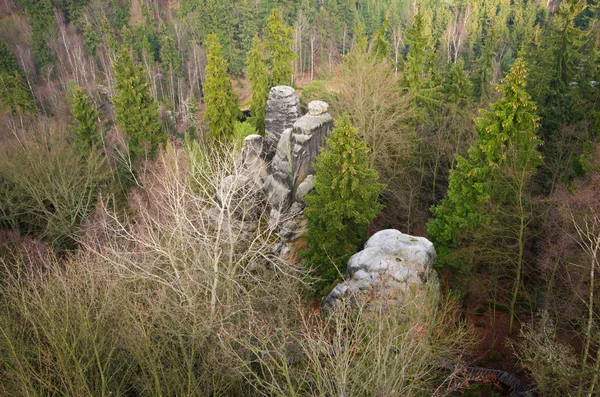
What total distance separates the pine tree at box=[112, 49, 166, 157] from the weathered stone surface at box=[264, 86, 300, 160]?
986 centimetres

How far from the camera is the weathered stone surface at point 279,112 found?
92.6 feet

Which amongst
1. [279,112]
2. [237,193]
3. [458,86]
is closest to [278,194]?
[237,193]

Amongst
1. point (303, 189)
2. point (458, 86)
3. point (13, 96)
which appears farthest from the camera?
point (13, 96)

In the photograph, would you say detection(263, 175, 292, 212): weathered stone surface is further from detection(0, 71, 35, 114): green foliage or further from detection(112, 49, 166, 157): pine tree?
detection(0, 71, 35, 114): green foliage

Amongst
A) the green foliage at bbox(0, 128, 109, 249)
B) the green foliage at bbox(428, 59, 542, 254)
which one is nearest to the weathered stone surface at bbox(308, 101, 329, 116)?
the green foliage at bbox(428, 59, 542, 254)

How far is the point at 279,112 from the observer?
28297 mm

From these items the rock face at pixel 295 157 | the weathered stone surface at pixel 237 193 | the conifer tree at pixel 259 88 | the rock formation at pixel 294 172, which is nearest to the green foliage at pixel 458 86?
the rock formation at pixel 294 172

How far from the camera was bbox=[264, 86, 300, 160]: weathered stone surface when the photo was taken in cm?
2823

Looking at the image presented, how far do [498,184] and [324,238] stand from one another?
7.33 m

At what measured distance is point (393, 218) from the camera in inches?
952

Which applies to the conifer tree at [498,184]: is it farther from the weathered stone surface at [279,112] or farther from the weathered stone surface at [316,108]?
the weathered stone surface at [279,112]

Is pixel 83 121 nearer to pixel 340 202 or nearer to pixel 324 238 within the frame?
pixel 324 238

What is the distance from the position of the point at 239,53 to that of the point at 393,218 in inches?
1782

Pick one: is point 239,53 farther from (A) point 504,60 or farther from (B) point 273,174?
(B) point 273,174
